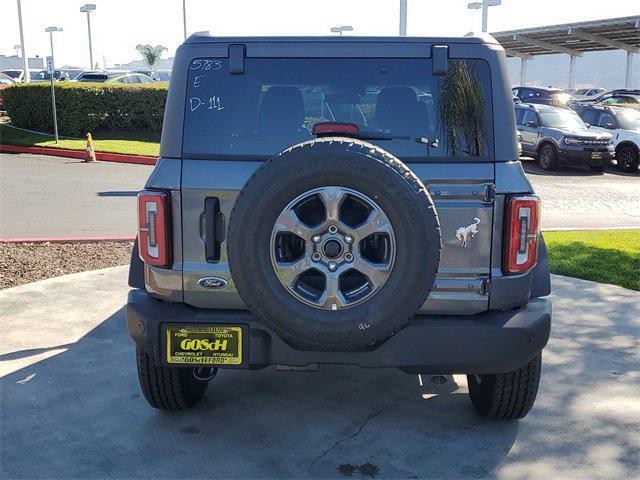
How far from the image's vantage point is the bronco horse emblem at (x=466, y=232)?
3.35 m

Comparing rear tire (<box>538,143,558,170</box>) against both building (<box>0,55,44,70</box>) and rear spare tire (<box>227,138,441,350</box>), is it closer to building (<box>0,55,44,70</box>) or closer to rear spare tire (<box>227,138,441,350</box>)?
rear spare tire (<box>227,138,441,350</box>)

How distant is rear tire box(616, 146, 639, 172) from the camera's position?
18.2m

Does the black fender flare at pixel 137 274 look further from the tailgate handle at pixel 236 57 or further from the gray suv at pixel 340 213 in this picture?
the tailgate handle at pixel 236 57

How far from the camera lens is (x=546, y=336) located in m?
3.49

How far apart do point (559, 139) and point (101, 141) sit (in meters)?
11.8

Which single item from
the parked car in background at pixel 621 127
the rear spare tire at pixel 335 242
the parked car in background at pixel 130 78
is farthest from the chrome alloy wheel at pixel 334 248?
the parked car in background at pixel 130 78

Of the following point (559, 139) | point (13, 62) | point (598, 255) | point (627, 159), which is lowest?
point (627, 159)

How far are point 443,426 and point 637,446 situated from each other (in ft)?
3.31

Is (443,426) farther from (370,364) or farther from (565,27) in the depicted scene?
(565,27)

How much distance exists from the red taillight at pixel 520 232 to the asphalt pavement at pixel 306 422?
40.4 inches

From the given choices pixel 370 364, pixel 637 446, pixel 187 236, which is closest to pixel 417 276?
pixel 370 364

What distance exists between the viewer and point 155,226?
3447 millimetres

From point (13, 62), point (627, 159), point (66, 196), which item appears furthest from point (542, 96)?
point (13, 62)

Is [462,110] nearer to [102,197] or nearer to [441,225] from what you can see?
[441,225]
